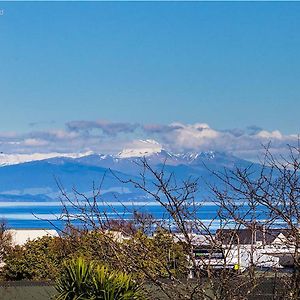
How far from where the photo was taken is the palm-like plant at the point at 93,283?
984cm

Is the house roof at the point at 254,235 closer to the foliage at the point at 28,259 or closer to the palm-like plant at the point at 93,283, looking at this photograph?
the palm-like plant at the point at 93,283

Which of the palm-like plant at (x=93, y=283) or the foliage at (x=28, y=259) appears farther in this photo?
the foliage at (x=28, y=259)

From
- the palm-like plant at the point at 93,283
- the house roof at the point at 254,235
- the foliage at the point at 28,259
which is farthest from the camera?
the foliage at the point at 28,259

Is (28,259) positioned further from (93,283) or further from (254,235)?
(254,235)

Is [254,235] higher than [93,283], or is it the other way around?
[254,235]

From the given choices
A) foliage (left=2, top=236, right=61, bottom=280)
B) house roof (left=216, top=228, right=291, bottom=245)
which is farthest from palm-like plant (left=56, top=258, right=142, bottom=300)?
foliage (left=2, top=236, right=61, bottom=280)

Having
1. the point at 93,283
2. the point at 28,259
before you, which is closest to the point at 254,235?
the point at 93,283

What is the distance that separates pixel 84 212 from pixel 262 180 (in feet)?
6.93

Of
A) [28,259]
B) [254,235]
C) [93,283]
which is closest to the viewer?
[254,235]

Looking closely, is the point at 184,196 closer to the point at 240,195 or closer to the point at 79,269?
Answer: the point at 240,195

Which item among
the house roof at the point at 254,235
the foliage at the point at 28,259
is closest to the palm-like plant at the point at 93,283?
the house roof at the point at 254,235

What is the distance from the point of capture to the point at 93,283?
10281 mm

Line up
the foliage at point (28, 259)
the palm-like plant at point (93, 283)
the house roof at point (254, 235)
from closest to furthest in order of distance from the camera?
1. the house roof at point (254, 235)
2. the palm-like plant at point (93, 283)
3. the foliage at point (28, 259)

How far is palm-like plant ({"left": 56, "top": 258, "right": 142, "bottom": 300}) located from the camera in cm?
984
